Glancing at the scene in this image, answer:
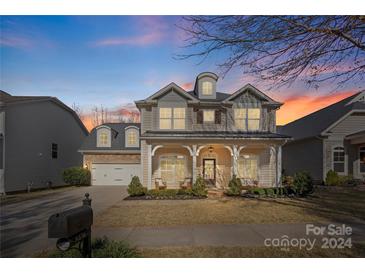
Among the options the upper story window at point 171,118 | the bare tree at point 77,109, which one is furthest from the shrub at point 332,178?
the bare tree at point 77,109

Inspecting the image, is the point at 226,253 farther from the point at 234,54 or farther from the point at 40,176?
the point at 40,176

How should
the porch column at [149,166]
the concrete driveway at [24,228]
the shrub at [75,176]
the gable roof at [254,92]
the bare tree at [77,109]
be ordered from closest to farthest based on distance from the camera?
the concrete driveway at [24,228] < the porch column at [149,166] < the bare tree at [77,109] < the gable roof at [254,92] < the shrub at [75,176]

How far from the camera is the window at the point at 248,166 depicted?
14711 millimetres

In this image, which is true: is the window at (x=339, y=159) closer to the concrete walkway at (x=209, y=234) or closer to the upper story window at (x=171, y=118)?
the upper story window at (x=171, y=118)

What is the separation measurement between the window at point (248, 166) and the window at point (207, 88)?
4.48 metres

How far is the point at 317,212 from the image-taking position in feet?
26.4

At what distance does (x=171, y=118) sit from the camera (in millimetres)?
14039

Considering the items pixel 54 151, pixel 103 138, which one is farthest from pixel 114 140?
pixel 54 151

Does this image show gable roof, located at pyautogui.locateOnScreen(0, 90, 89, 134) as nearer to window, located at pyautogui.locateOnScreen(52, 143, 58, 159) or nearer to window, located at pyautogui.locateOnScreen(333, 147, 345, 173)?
window, located at pyautogui.locateOnScreen(52, 143, 58, 159)

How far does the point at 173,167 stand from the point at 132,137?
6.62m

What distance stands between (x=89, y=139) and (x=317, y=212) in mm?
17506

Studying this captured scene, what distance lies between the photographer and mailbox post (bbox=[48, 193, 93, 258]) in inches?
120

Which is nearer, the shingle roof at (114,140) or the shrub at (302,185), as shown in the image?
the shrub at (302,185)
